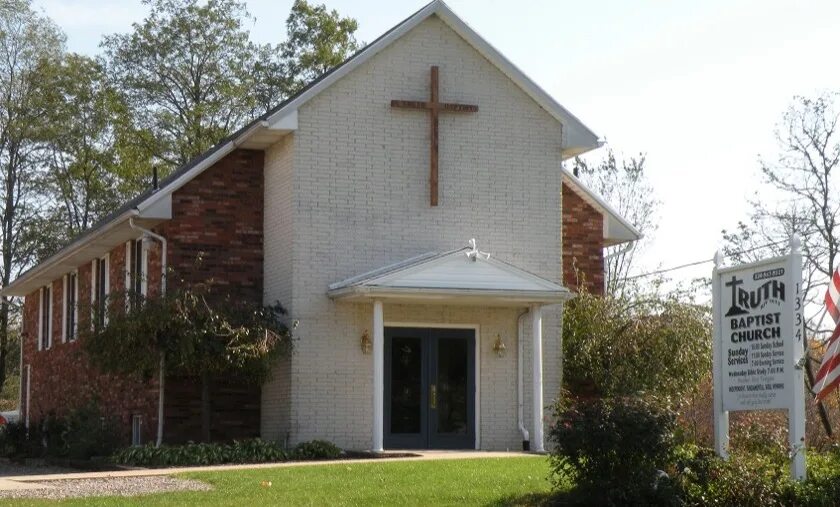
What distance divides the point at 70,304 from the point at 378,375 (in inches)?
462

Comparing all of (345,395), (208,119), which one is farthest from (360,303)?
(208,119)

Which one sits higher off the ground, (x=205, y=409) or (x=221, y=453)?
(x=205, y=409)

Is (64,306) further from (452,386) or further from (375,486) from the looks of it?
(375,486)

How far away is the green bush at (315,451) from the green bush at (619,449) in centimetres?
742

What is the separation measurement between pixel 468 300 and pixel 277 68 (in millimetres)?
25147

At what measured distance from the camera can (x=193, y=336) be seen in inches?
904

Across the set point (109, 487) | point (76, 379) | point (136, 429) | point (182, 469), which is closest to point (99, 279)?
point (76, 379)

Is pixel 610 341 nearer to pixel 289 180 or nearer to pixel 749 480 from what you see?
pixel 289 180

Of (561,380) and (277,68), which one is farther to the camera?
(277,68)

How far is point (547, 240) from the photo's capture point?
25.7 m

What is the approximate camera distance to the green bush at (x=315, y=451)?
2267 centimetres

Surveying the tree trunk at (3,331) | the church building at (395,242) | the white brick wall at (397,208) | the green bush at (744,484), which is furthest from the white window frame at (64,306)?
the green bush at (744,484)

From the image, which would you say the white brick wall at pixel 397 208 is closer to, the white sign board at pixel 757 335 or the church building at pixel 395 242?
the church building at pixel 395 242

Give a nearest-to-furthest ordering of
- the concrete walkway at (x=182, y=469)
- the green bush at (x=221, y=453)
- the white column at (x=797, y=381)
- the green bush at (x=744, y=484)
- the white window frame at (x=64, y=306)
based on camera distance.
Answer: the green bush at (x=744, y=484) → the white column at (x=797, y=381) → the concrete walkway at (x=182, y=469) → the green bush at (x=221, y=453) → the white window frame at (x=64, y=306)
